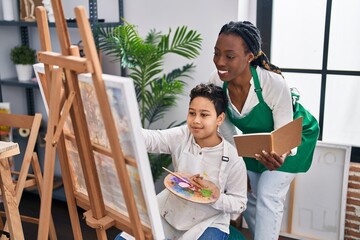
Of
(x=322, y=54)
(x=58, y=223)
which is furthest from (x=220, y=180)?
(x=58, y=223)

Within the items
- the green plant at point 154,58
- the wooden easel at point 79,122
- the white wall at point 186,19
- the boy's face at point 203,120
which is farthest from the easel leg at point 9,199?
the white wall at point 186,19

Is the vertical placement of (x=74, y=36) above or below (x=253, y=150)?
above

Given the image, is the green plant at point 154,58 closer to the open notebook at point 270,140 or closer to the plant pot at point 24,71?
the plant pot at point 24,71

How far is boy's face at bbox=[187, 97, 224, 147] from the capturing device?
1843mm

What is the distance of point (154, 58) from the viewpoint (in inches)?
101

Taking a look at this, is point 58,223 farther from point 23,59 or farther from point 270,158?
point 270,158

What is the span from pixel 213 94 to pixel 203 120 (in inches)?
5.1

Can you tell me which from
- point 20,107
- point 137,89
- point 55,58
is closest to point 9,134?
point 20,107

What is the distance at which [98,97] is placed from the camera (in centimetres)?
125

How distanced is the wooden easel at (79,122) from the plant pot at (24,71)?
5.48 feet

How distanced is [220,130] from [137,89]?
0.83 meters

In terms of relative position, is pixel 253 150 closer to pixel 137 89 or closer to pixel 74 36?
pixel 137 89

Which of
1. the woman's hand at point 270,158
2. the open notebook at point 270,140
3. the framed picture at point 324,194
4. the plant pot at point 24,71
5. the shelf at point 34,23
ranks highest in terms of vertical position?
the shelf at point 34,23

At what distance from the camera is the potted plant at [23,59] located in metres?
3.15
